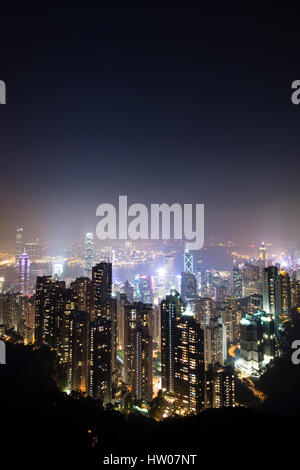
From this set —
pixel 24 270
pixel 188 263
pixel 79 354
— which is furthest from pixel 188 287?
pixel 24 270

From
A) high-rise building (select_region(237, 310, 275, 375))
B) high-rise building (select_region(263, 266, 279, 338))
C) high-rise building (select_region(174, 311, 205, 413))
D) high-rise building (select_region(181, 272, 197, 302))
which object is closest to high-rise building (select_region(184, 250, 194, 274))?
high-rise building (select_region(181, 272, 197, 302))

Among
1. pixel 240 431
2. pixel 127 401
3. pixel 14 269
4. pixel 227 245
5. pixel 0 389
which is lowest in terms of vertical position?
pixel 127 401

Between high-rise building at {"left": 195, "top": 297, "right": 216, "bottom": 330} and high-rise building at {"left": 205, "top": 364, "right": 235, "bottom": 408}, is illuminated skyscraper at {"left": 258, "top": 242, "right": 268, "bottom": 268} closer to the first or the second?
high-rise building at {"left": 195, "top": 297, "right": 216, "bottom": 330}

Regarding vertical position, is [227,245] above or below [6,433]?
above

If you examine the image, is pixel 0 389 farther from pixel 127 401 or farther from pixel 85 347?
pixel 127 401

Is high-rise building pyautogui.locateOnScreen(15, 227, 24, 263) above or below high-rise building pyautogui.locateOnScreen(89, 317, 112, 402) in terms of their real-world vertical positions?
above

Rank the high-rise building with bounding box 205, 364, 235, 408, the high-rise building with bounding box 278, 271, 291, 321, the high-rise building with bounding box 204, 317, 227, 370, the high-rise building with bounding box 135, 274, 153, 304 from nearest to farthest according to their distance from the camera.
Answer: the high-rise building with bounding box 205, 364, 235, 408 < the high-rise building with bounding box 204, 317, 227, 370 < the high-rise building with bounding box 278, 271, 291, 321 < the high-rise building with bounding box 135, 274, 153, 304

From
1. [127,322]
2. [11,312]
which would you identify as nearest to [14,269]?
[11,312]
